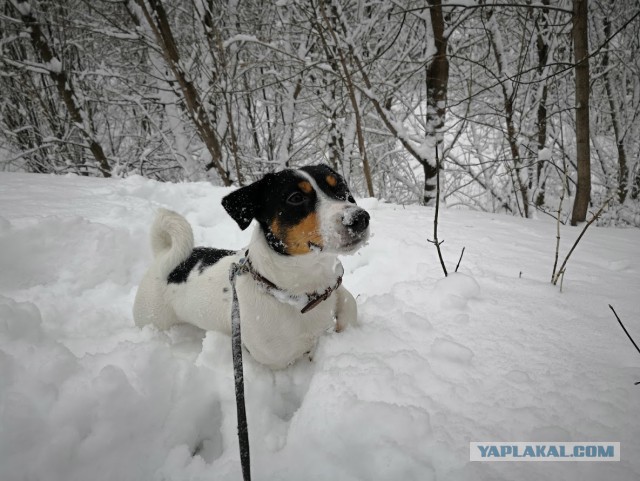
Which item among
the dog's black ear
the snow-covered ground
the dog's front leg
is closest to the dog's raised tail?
the snow-covered ground

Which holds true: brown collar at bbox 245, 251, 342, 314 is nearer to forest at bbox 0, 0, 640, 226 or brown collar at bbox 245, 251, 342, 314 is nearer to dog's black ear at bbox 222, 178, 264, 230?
dog's black ear at bbox 222, 178, 264, 230

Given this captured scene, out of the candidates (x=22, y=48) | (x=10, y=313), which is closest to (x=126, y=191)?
(x=10, y=313)

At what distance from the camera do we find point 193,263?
218 centimetres

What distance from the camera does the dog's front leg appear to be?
1.75 m

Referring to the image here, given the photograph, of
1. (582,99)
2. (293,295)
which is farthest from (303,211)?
(582,99)

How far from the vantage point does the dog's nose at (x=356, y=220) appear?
4.73 ft

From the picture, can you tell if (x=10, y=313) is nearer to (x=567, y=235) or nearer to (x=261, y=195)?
(x=261, y=195)

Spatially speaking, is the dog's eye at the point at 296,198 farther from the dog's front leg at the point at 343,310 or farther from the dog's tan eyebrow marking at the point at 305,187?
the dog's front leg at the point at 343,310

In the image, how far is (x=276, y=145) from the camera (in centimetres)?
878

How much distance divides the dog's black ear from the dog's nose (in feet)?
1.99

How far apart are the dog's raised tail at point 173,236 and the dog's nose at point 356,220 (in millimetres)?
1321

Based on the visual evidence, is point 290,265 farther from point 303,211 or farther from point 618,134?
point 618,134

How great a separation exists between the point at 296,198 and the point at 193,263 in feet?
3.45

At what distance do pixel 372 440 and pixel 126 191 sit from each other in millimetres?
4713
